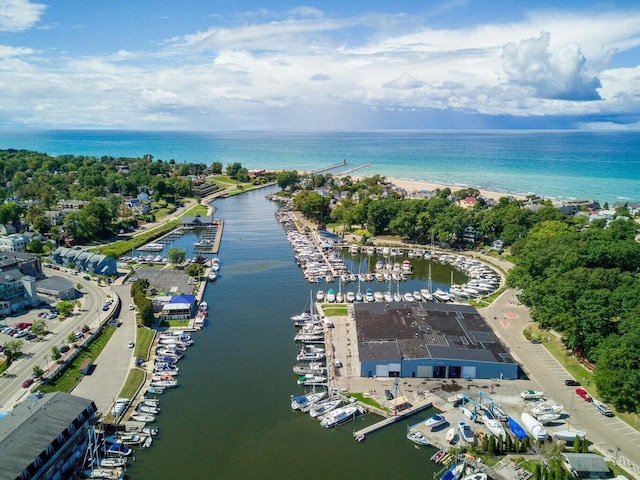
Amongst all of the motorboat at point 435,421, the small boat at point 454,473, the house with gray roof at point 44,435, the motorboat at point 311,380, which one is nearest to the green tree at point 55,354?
the house with gray roof at point 44,435

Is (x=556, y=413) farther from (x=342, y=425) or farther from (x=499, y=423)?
(x=342, y=425)

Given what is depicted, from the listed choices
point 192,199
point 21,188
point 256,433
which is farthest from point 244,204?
point 256,433

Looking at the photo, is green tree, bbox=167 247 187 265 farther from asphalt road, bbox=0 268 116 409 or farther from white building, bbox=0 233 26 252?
white building, bbox=0 233 26 252

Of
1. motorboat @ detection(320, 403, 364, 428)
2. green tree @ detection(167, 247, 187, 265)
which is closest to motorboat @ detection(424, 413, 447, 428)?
motorboat @ detection(320, 403, 364, 428)

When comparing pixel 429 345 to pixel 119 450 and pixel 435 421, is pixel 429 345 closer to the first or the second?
pixel 435 421

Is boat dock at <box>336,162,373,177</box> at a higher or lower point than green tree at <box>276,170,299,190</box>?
lower

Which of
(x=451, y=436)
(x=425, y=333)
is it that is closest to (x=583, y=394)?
(x=451, y=436)
